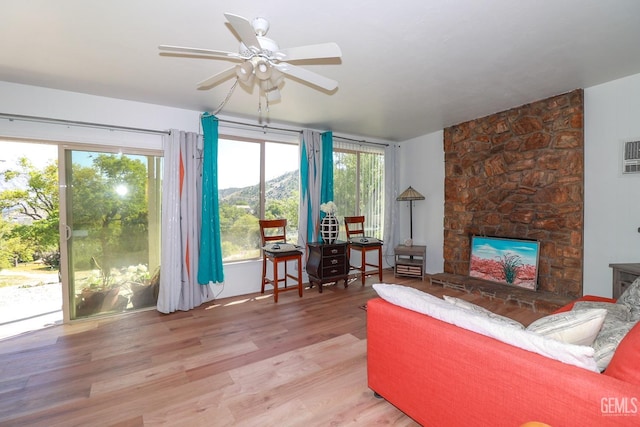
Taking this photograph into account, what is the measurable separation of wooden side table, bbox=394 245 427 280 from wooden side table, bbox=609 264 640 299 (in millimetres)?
2187

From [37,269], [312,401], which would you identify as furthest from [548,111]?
[37,269]

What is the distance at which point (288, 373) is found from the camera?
2.09 metres

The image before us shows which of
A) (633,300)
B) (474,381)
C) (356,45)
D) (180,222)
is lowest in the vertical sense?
(474,381)

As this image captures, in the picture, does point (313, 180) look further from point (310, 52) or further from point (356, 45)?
point (310, 52)

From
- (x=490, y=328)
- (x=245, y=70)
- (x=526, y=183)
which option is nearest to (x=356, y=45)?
(x=245, y=70)

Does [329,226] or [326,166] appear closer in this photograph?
[329,226]

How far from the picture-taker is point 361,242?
14.1 ft

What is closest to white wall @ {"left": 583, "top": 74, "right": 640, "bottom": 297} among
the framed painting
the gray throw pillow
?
the framed painting

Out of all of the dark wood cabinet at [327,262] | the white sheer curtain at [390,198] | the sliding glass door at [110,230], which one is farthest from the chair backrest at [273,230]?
the white sheer curtain at [390,198]

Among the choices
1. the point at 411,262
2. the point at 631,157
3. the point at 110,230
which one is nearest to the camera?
the point at 631,157

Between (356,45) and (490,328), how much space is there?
207 cm

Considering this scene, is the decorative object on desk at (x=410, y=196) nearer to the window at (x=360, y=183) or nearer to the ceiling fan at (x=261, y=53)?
the window at (x=360, y=183)

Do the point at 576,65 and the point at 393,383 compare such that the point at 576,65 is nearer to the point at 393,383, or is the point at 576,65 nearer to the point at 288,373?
the point at 393,383
